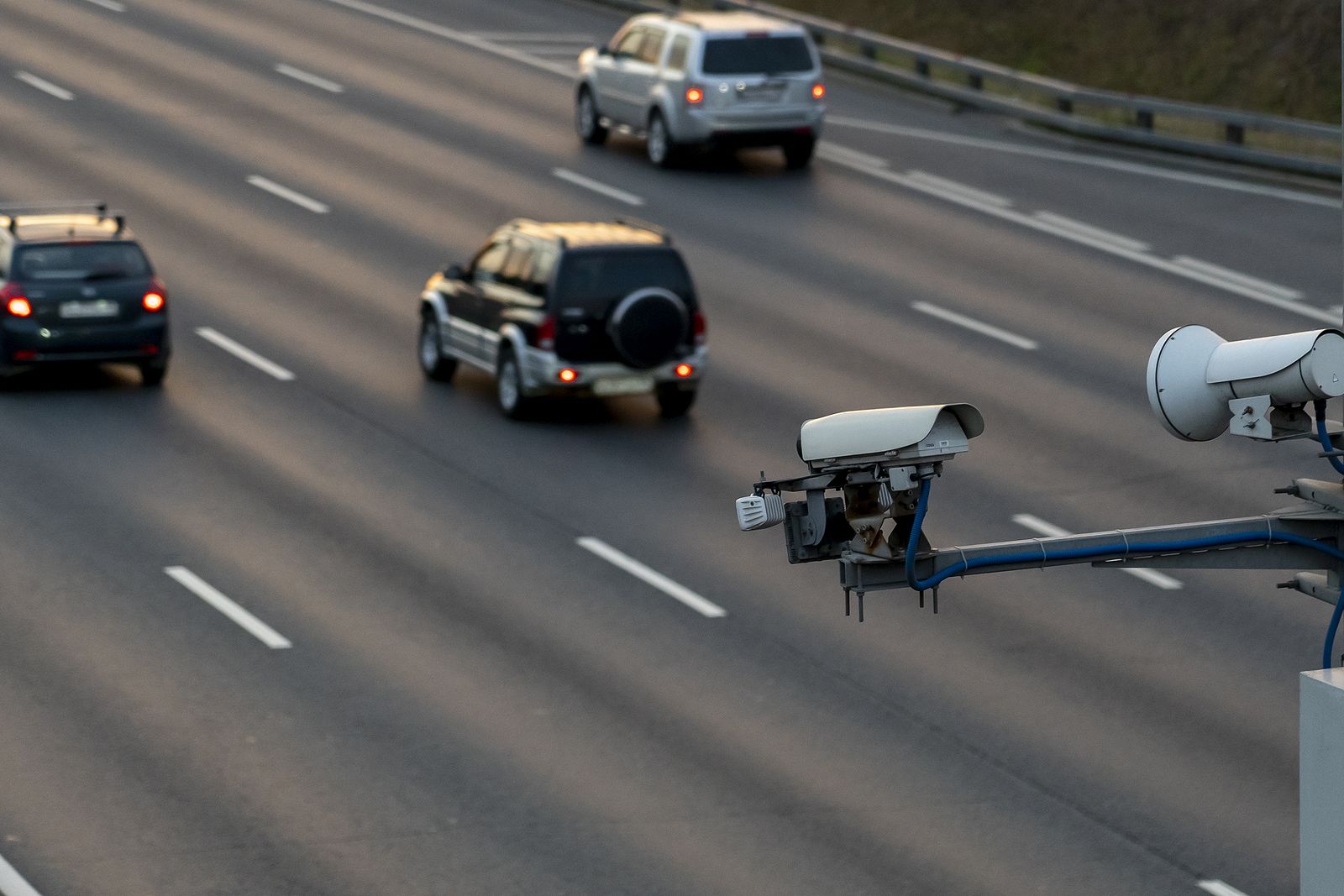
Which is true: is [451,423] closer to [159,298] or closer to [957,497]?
[159,298]

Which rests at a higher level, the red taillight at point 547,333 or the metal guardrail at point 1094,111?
the metal guardrail at point 1094,111

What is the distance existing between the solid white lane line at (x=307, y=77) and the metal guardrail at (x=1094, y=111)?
8.86m

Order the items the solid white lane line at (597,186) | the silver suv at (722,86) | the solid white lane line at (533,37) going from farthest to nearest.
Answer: the solid white lane line at (533,37)
the silver suv at (722,86)
the solid white lane line at (597,186)

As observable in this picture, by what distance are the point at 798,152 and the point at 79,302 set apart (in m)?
13.5

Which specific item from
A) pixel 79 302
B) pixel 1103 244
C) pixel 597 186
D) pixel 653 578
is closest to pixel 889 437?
pixel 653 578

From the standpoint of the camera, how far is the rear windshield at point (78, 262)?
22547 mm

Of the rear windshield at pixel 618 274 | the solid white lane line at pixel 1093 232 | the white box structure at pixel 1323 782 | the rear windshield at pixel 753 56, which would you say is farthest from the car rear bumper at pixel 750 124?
the white box structure at pixel 1323 782

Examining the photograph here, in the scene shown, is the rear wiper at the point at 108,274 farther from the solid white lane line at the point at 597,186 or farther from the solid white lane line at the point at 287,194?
the solid white lane line at the point at 597,186

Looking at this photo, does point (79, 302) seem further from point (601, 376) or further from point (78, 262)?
point (601, 376)

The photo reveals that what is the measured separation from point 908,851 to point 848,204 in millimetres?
19366

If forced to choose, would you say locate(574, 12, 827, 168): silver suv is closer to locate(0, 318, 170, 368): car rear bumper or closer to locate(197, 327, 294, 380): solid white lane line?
locate(197, 327, 294, 380): solid white lane line

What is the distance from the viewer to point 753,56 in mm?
32344

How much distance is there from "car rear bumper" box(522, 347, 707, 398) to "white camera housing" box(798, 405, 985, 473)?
14570mm

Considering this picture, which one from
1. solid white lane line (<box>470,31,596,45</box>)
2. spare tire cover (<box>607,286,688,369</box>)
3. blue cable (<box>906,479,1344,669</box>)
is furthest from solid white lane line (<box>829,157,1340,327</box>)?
blue cable (<box>906,479,1344,669</box>)
